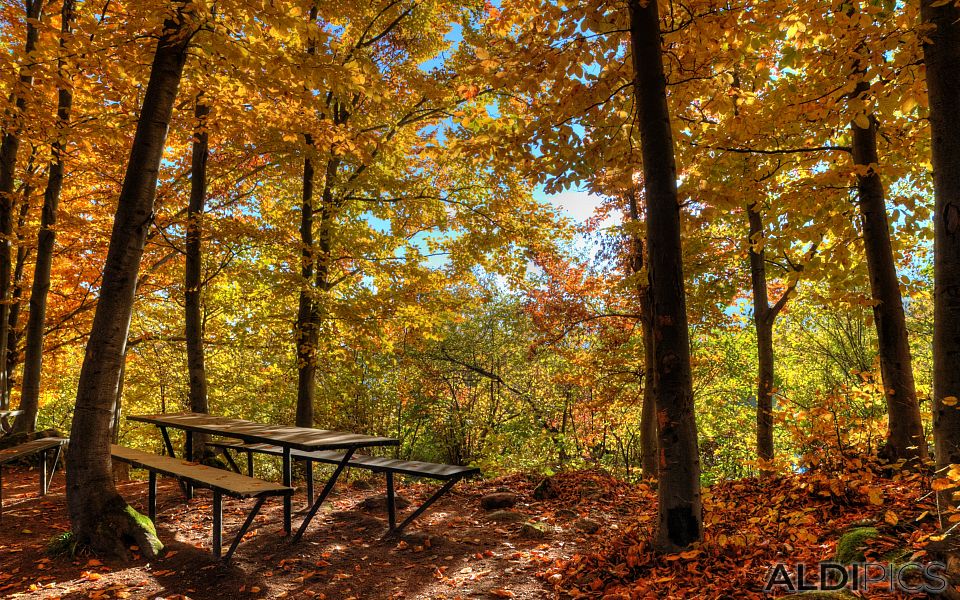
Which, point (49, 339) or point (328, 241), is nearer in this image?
point (328, 241)

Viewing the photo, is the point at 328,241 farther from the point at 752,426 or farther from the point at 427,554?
the point at 752,426

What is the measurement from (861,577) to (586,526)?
284 cm

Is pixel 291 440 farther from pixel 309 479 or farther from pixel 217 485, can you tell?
pixel 309 479

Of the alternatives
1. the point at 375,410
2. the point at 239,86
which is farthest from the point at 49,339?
the point at 239,86

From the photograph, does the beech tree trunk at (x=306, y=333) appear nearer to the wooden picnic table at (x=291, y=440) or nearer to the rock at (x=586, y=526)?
the wooden picnic table at (x=291, y=440)

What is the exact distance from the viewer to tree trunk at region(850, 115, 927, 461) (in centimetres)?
474

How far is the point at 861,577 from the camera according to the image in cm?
272

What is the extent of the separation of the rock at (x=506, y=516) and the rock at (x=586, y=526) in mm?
626

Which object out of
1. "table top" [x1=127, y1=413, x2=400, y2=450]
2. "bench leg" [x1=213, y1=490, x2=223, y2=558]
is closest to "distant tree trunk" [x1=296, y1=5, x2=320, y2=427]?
"table top" [x1=127, y1=413, x2=400, y2=450]

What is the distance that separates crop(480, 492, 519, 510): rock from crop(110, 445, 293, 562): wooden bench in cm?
262

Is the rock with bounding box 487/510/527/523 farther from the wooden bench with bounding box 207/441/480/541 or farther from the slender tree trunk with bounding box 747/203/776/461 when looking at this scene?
the slender tree trunk with bounding box 747/203/776/461

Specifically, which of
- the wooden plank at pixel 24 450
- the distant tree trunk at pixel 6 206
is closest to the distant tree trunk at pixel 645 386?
the wooden plank at pixel 24 450

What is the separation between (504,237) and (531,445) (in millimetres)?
6209

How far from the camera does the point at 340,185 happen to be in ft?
30.3
